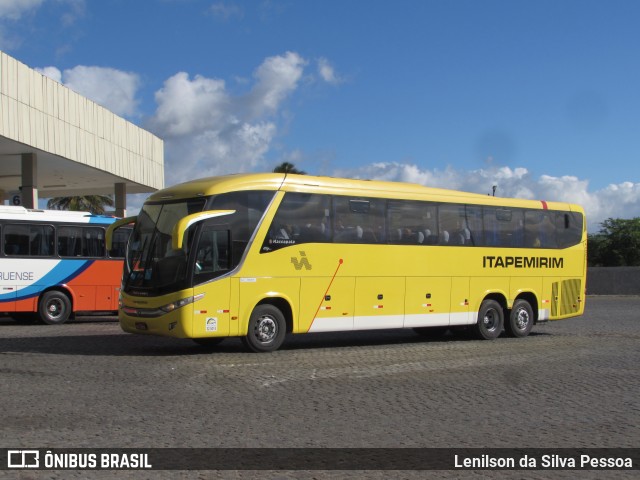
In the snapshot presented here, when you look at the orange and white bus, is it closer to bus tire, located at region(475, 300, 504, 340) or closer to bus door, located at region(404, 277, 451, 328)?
bus door, located at region(404, 277, 451, 328)

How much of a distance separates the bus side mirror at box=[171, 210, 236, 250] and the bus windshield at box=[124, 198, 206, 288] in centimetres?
32

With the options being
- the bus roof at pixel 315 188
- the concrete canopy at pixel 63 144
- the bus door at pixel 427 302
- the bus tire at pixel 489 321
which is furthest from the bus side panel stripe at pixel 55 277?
the bus tire at pixel 489 321

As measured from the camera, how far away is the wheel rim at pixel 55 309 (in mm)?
21688

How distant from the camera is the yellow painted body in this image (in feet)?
46.5

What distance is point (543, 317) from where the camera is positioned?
19766 mm

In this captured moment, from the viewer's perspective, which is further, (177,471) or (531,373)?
(531,373)

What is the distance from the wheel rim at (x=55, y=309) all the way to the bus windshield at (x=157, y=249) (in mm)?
7798

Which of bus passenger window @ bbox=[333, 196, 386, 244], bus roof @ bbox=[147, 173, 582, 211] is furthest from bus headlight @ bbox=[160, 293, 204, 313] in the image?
bus passenger window @ bbox=[333, 196, 386, 244]

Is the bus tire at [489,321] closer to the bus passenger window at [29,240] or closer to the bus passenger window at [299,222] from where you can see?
the bus passenger window at [299,222]

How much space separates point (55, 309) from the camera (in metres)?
21.8

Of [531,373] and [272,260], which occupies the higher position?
[272,260]

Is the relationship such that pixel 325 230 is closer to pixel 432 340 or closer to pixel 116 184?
pixel 432 340

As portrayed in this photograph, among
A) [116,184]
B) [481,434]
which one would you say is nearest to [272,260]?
[481,434]

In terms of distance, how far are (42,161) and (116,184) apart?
6.50 m
